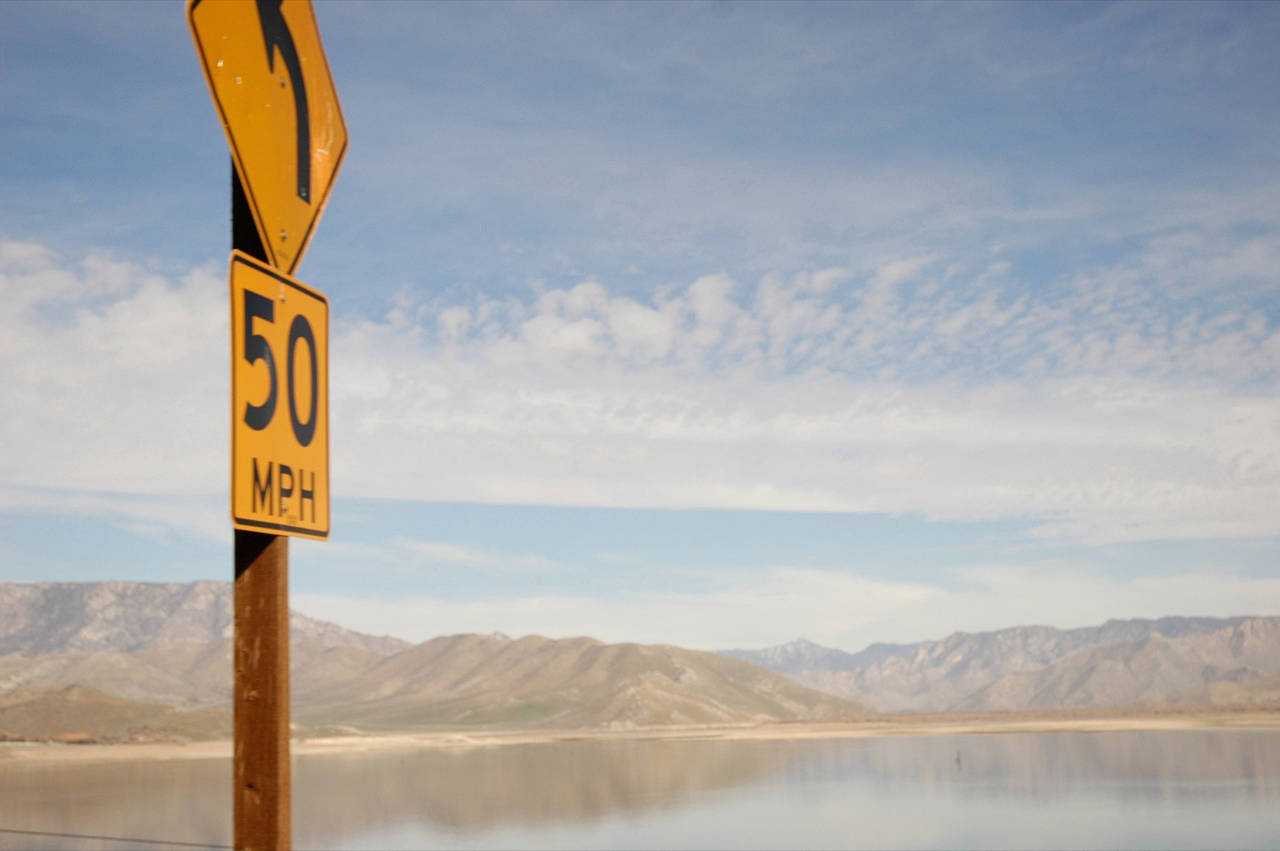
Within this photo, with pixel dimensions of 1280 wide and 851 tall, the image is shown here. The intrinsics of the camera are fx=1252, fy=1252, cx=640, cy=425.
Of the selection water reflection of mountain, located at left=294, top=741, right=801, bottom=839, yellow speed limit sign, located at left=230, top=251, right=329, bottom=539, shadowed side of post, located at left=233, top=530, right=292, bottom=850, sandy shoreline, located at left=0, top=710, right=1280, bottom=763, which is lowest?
sandy shoreline, located at left=0, top=710, right=1280, bottom=763

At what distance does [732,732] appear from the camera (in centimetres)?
15675

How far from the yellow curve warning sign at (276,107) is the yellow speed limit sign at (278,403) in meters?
0.26

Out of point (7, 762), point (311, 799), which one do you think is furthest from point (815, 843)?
point (7, 762)

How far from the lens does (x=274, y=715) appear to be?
407 cm

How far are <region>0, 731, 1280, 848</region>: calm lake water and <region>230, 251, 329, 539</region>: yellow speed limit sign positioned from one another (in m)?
36.0

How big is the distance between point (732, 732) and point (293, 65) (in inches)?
6218

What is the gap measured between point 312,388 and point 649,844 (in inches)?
1817

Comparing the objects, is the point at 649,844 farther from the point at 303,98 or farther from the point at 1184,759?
the point at 1184,759

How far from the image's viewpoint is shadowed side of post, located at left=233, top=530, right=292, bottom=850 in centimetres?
402

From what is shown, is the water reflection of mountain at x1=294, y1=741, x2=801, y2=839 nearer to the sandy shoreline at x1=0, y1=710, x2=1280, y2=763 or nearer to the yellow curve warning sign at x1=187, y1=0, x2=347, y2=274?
the sandy shoreline at x1=0, y1=710, x2=1280, y2=763

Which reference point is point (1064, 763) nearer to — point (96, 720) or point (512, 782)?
point (512, 782)

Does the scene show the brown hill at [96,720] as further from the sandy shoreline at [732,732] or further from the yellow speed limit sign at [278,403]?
the yellow speed limit sign at [278,403]

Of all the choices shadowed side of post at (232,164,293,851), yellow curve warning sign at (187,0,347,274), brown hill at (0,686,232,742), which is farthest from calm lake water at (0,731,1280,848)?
brown hill at (0,686,232,742)

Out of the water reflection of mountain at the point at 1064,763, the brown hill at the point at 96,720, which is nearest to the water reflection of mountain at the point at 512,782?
the water reflection of mountain at the point at 1064,763
